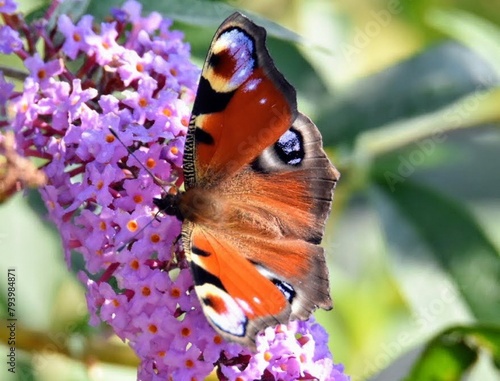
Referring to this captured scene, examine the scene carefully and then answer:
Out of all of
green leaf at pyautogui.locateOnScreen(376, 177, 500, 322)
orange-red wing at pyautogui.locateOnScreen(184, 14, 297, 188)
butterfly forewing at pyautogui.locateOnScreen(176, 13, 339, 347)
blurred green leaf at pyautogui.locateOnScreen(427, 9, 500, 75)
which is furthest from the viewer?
blurred green leaf at pyautogui.locateOnScreen(427, 9, 500, 75)

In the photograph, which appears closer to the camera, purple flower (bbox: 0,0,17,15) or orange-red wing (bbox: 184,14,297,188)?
orange-red wing (bbox: 184,14,297,188)

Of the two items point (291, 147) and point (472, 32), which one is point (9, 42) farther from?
point (472, 32)

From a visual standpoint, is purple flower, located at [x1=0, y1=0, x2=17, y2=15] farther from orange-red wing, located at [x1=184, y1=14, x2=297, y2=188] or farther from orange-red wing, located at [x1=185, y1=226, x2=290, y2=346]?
orange-red wing, located at [x1=185, y1=226, x2=290, y2=346]

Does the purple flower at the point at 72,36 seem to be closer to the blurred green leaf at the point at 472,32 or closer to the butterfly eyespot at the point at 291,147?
the butterfly eyespot at the point at 291,147

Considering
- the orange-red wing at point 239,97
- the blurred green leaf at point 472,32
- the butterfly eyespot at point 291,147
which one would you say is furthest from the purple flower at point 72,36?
the blurred green leaf at point 472,32

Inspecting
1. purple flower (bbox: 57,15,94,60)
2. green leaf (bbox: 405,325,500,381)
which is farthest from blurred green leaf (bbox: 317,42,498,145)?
purple flower (bbox: 57,15,94,60)
